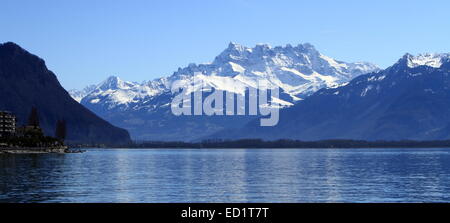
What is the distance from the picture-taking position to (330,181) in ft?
447

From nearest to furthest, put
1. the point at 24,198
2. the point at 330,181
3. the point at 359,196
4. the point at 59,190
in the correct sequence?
the point at 24,198, the point at 359,196, the point at 59,190, the point at 330,181

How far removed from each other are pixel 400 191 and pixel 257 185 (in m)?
25.2

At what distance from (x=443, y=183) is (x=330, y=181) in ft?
66.4

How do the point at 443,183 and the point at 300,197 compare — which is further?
the point at 443,183

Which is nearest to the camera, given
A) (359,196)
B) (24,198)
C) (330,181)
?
(24,198)

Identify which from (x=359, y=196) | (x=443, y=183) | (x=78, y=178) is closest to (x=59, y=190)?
(x=78, y=178)
